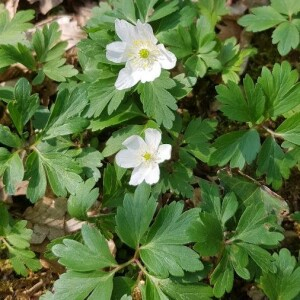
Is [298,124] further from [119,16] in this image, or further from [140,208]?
[119,16]

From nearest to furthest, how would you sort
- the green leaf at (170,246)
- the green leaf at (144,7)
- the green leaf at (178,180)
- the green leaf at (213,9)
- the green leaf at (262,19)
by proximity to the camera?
the green leaf at (170,246) → the green leaf at (178,180) → the green leaf at (144,7) → the green leaf at (262,19) → the green leaf at (213,9)

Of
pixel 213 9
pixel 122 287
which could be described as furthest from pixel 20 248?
pixel 213 9

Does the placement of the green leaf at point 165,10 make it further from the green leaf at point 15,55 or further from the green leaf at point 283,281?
the green leaf at point 283,281

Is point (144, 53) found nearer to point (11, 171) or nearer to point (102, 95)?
point (102, 95)

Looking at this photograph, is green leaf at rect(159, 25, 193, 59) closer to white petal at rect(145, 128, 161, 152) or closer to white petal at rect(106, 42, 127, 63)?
white petal at rect(106, 42, 127, 63)

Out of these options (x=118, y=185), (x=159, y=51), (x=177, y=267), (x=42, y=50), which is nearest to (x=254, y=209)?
(x=177, y=267)

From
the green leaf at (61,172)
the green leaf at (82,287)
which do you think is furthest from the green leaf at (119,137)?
the green leaf at (82,287)
